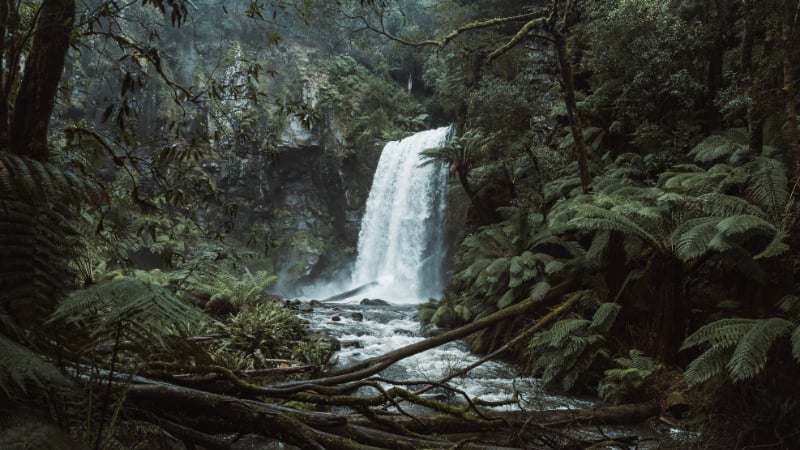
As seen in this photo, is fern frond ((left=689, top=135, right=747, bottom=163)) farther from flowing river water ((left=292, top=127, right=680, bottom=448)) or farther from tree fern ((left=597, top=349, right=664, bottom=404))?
flowing river water ((left=292, top=127, right=680, bottom=448))

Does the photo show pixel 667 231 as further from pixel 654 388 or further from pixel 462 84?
pixel 462 84

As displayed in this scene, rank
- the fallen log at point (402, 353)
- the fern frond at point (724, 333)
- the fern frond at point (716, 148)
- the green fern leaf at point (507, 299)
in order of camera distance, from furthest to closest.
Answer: the green fern leaf at point (507, 299), the fern frond at point (716, 148), the fern frond at point (724, 333), the fallen log at point (402, 353)

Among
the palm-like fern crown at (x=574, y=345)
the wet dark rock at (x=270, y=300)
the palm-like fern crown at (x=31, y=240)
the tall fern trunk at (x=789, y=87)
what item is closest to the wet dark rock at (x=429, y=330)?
the wet dark rock at (x=270, y=300)

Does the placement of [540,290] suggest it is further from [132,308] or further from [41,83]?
[132,308]

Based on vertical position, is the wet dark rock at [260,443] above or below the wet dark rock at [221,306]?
above

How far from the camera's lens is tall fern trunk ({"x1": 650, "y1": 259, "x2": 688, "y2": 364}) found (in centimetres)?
504

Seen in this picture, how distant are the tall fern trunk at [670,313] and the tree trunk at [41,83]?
5.28 m

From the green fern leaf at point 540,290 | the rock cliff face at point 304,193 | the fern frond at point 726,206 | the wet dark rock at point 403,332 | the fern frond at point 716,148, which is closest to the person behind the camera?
the fern frond at point 726,206

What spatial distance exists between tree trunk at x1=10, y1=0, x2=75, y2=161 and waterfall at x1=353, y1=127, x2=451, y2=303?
48.3 feet

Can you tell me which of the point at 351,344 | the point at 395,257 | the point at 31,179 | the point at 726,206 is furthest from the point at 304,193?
the point at 31,179

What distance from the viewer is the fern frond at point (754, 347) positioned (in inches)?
122

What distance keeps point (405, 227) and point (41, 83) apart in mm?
16780

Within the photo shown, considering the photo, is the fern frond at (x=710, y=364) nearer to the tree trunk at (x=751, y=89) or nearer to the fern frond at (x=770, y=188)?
the fern frond at (x=770, y=188)

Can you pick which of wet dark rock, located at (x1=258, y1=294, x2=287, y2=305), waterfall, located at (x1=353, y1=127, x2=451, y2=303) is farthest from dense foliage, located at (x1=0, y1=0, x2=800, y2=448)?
waterfall, located at (x1=353, y1=127, x2=451, y2=303)
